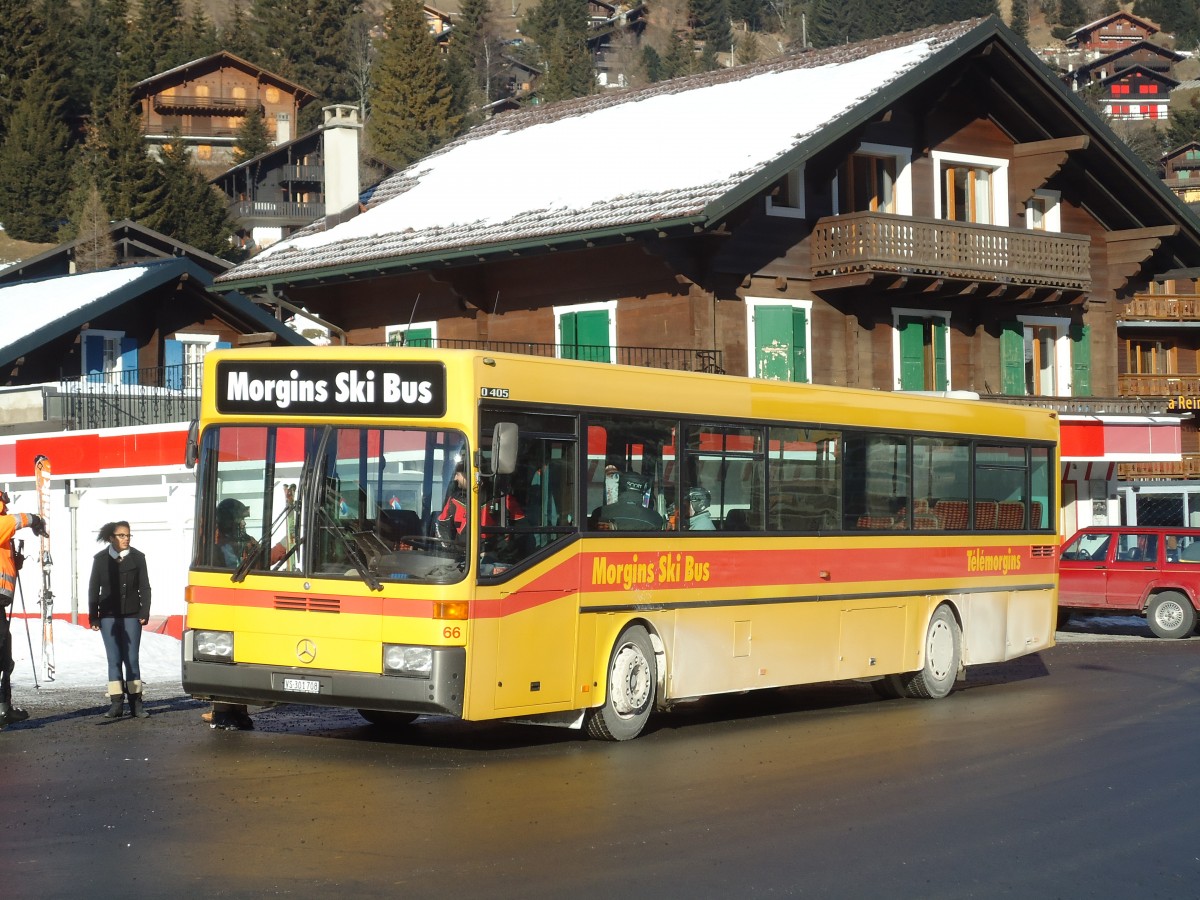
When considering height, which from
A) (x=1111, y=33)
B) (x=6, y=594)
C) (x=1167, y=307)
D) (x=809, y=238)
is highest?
(x=1111, y=33)

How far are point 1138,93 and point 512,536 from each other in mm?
175055

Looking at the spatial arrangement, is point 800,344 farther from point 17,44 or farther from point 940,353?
point 17,44

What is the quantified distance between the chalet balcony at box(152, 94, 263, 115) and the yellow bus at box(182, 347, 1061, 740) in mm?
97810


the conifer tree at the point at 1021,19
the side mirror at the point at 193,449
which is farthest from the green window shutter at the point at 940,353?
the conifer tree at the point at 1021,19

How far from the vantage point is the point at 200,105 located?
11269cm

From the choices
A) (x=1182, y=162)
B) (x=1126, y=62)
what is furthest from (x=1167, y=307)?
(x=1126, y=62)

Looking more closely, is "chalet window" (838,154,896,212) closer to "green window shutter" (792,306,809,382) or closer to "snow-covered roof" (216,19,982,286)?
"snow-covered roof" (216,19,982,286)

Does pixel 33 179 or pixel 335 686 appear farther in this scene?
pixel 33 179

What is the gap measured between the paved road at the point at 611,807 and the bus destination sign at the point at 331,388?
8.16ft

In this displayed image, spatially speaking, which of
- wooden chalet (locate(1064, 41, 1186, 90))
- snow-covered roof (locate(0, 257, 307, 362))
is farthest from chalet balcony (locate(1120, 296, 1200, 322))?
wooden chalet (locate(1064, 41, 1186, 90))

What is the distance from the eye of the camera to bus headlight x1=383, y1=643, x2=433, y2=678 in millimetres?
12406

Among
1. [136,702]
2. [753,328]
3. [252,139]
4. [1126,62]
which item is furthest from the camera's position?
[1126,62]

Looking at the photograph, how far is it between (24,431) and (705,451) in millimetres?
17549

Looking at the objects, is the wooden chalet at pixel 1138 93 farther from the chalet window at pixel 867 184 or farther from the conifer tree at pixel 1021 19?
the chalet window at pixel 867 184
